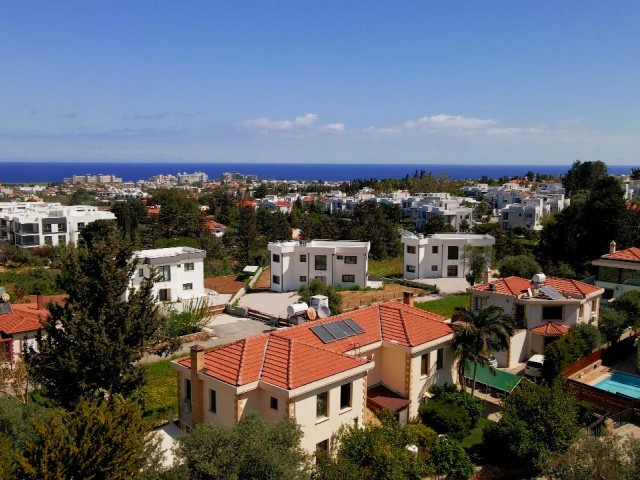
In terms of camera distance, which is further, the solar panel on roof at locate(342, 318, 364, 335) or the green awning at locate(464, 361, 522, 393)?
the green awning at locate(464, 361, 522, 393)

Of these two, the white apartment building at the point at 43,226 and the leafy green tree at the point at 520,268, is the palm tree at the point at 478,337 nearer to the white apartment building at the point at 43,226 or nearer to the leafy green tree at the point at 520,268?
the leafy green tree at the point at 520,268

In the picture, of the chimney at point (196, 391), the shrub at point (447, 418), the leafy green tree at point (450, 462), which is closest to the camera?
the leafy green tree at point (450, 462)

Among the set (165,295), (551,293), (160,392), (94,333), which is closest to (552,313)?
(551,293)

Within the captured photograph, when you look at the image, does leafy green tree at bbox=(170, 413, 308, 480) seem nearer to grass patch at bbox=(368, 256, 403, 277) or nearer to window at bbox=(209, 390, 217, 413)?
window at bbox=(209, 390, 217, 413)

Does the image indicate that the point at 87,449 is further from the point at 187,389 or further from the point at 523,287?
the point at 523,287

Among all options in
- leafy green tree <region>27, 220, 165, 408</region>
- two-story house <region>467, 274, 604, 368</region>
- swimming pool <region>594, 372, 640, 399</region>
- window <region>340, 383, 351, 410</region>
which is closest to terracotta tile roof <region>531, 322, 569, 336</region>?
two-story house <region>467, 274, 604, 368</region>

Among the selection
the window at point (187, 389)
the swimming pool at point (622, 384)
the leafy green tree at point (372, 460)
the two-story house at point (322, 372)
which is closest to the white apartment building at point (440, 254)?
the swimming pool at point (622, 384)
